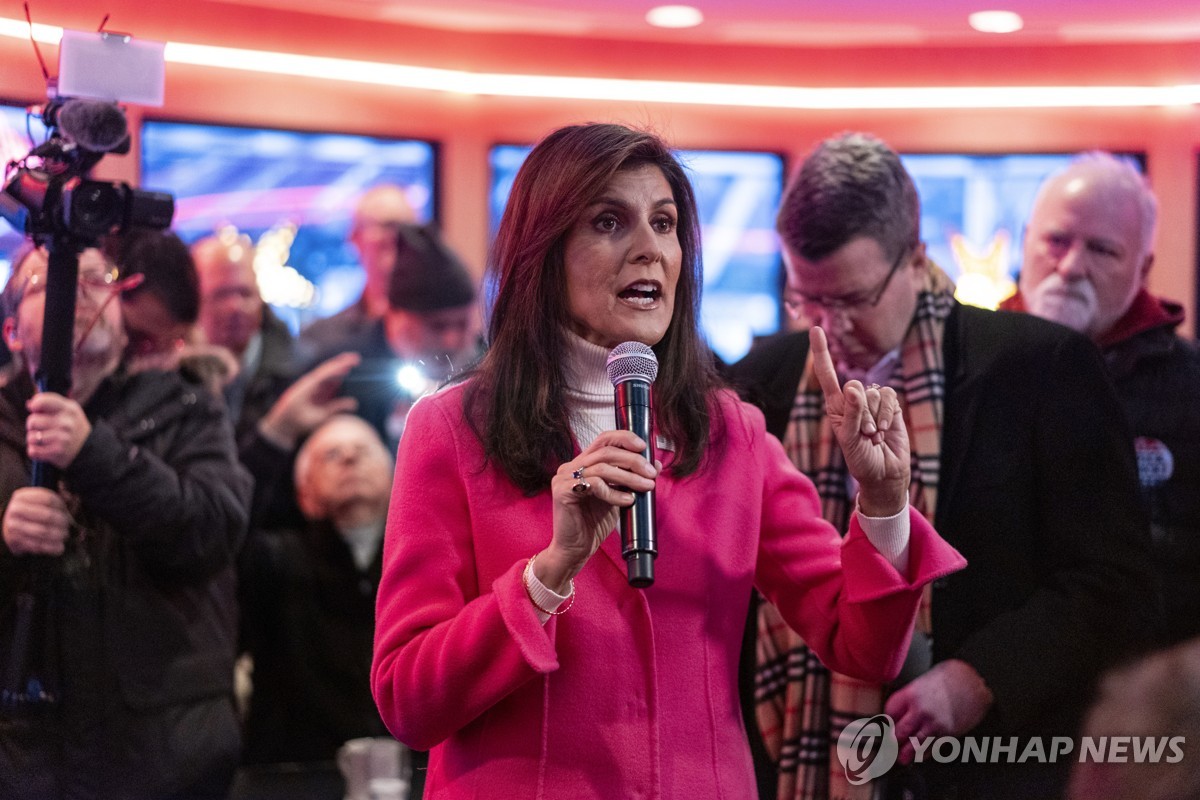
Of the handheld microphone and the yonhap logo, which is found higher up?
the handheld microphone

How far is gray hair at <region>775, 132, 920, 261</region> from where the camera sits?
2.23 m

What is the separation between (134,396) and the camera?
8.51ft

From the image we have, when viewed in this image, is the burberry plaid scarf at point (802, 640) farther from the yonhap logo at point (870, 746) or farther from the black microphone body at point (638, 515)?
the black microphone body at point (638, 515)

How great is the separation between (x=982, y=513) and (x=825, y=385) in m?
0.63

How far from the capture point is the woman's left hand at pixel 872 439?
1.61 metres

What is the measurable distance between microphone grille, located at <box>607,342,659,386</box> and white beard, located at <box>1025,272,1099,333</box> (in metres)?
1.44

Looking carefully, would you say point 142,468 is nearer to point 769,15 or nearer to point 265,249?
point 265,249

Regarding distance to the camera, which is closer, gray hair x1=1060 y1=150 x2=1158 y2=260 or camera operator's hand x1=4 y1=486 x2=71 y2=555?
camera operator's hand x1=4 y1=486 x2=71 y2=555

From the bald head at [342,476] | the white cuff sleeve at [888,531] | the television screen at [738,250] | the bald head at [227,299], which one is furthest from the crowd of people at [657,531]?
the television screen at [738,250]

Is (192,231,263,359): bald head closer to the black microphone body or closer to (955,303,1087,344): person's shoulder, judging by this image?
(955,303,1087,344): person's shoulder

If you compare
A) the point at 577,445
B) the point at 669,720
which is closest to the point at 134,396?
the point at 577,445

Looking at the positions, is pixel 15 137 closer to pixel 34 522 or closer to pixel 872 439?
pixel 34 522

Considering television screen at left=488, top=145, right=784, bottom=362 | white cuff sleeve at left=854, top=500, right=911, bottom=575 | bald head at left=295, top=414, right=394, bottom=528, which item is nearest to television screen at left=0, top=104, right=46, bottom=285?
bald head at left=295, top=414, right=394, bottom=528

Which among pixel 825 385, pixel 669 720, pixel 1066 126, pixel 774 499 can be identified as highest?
pixel 1066 126
